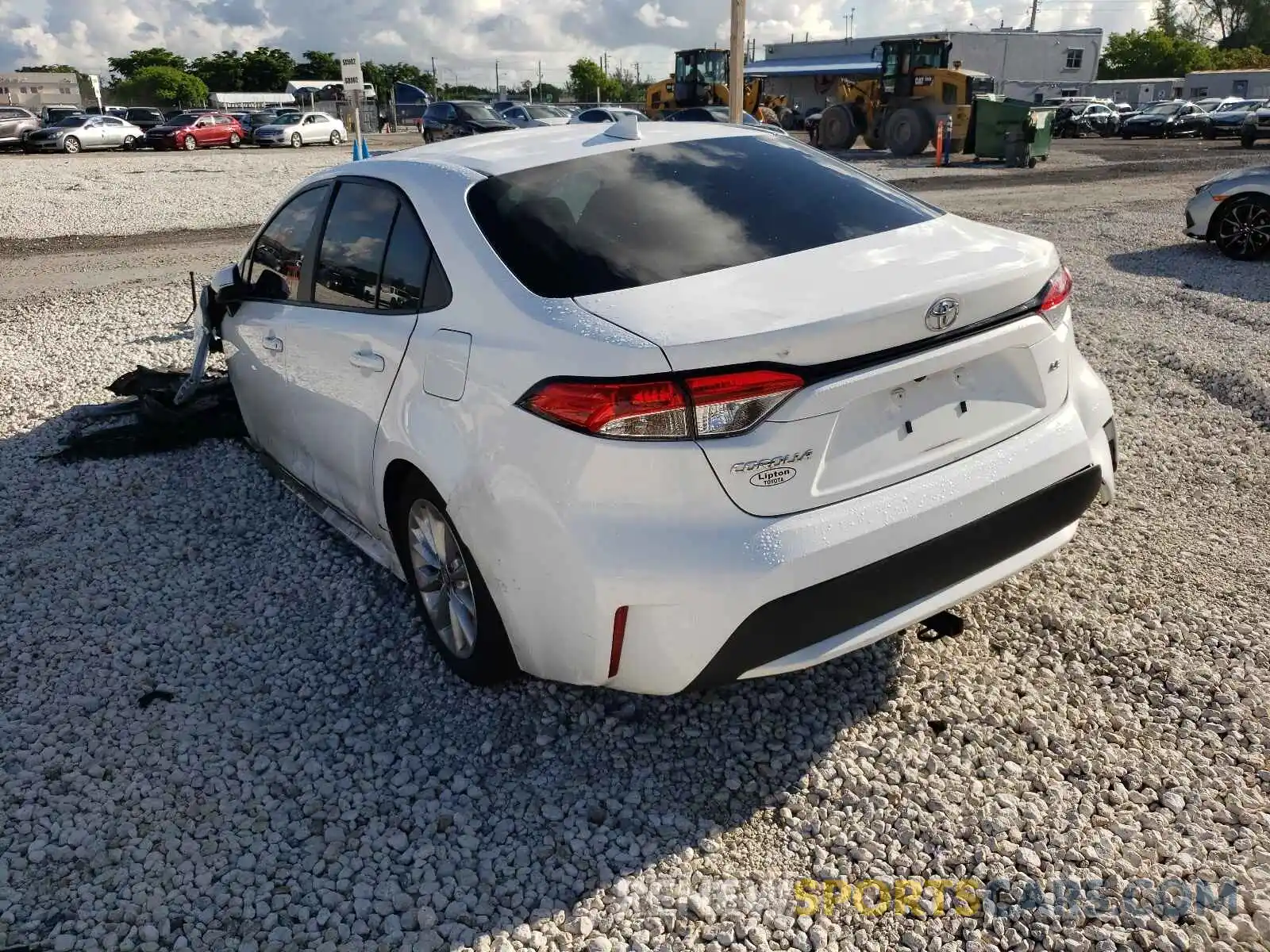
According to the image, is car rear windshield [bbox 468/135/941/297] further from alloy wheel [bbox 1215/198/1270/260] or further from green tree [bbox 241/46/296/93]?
green tree [bbox 241/46/296/93]

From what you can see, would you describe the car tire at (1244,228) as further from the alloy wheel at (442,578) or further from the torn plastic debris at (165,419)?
the alloy wheel at (442,578)

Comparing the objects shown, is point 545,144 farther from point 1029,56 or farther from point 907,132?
point 1029,56

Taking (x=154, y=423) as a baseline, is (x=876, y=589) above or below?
above

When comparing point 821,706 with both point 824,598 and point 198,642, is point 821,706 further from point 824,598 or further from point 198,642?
point 198,642

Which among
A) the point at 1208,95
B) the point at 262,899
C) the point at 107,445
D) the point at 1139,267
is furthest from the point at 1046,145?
the point at 1208,95

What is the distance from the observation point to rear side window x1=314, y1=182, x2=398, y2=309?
3.43 metres

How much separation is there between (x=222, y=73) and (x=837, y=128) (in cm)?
8154

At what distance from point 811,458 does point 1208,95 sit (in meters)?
74.8

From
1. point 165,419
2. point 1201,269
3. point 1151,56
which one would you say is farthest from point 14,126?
point 1151,56

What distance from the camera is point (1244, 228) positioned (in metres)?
10.2

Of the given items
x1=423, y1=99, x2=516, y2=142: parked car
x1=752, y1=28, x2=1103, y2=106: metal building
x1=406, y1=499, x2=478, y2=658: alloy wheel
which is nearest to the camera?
x1=406, y1=499, x2=478, y2=658: alloy wheel

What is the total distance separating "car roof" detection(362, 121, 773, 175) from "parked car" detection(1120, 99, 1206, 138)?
43098 mm

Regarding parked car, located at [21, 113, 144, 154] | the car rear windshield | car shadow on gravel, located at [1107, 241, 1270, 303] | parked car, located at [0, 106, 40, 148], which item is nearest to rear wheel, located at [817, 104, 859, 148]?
car shadow on gravel, located at [1107, 241, 1270, 303]

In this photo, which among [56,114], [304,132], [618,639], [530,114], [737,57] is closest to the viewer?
[618,639]
